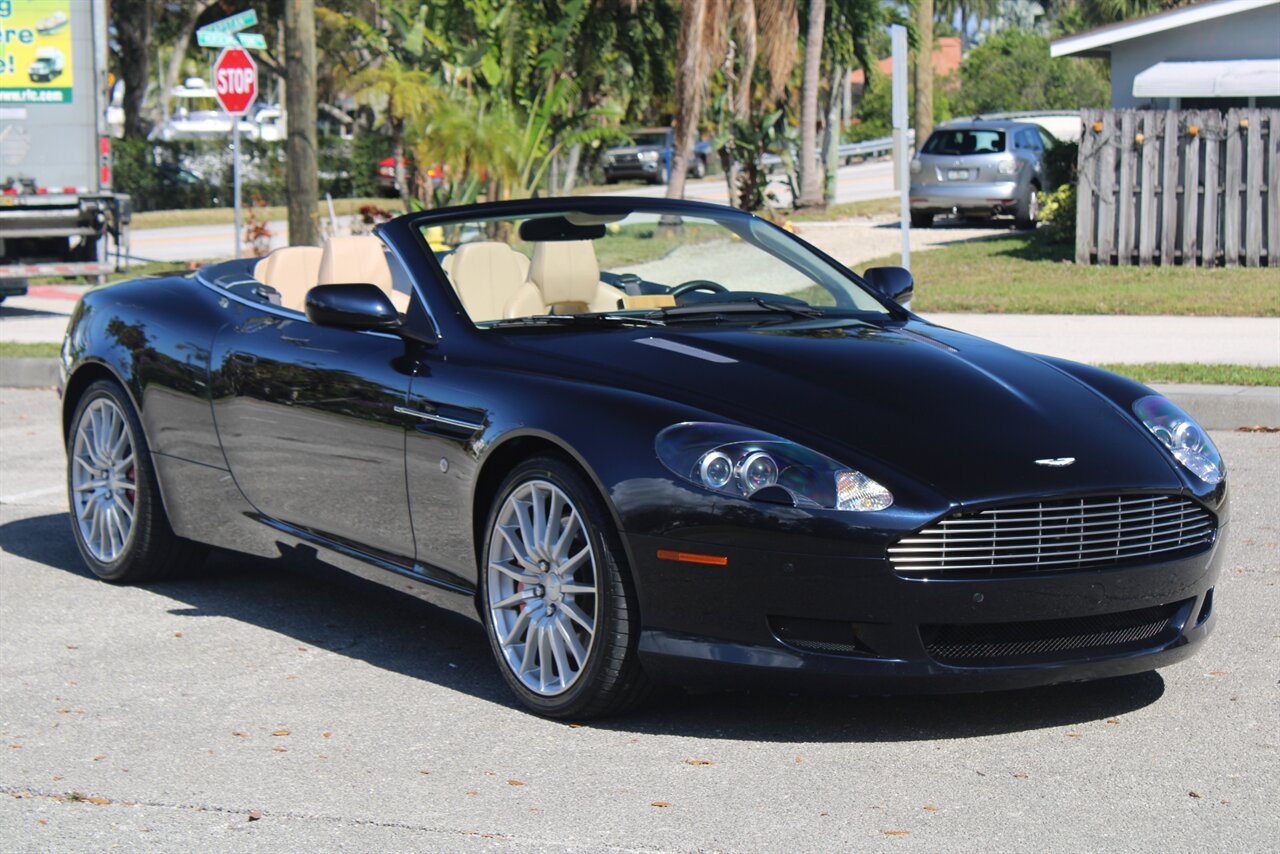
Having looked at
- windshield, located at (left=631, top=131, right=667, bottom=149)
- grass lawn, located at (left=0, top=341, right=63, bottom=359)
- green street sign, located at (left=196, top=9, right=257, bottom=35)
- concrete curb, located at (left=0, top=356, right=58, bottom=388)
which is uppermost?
green street sign, located at (left=196, top=9, right=257, bottom=35)

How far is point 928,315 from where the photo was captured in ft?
56.0

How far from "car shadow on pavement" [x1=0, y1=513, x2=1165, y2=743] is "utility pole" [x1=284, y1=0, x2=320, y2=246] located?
965cm

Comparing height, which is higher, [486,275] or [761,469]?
[486,275]

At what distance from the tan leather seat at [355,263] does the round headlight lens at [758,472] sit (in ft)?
8.16

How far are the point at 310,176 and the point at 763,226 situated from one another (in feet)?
38.5

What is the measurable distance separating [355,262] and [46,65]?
14465 mm

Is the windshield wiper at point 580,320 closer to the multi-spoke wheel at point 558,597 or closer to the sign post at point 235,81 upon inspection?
the multi-spoke wheel at point 558,597

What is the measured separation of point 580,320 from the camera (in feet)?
19.3

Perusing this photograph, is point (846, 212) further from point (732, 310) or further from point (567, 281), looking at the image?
point (732, 310)

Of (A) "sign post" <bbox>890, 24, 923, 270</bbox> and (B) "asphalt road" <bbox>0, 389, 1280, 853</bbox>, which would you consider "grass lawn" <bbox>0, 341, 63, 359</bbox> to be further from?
(B) "asphalt road" <bbox>0, 389, 1280, 853</bbox>

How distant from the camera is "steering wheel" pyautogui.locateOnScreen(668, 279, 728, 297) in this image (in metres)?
6.27

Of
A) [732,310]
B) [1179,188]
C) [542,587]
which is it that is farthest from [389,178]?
[542,587]

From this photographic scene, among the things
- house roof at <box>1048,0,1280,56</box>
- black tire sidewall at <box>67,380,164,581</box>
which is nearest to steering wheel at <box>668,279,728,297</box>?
black tire sidewall at <box>67,380,164,581</box>

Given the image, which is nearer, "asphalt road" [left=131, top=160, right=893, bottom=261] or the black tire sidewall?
the black tire sidewall
